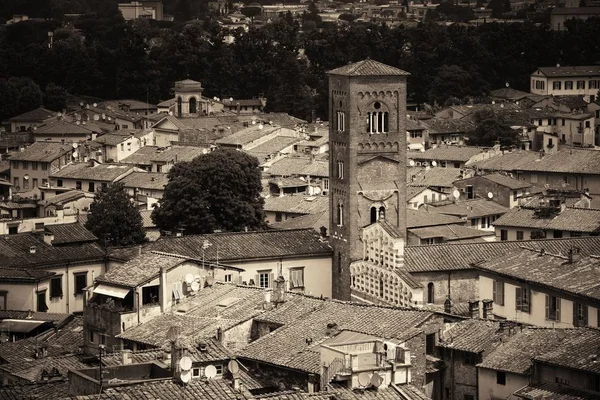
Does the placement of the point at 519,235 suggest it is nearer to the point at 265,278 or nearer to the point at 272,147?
the point at 265,278

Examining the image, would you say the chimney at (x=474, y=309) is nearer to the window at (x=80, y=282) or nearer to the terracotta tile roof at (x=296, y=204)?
the window at (x=80, y=282)

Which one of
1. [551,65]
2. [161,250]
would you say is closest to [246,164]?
[161,250]

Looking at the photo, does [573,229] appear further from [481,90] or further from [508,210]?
[481,90]

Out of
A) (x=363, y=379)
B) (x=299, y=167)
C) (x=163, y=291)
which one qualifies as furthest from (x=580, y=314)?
(x=299, y=167)

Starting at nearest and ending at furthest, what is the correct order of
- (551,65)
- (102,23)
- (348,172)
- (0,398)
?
(0,398) < (348,172) < (551,65) < (102,23)

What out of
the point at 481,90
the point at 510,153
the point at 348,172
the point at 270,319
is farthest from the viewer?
the point at 481,90

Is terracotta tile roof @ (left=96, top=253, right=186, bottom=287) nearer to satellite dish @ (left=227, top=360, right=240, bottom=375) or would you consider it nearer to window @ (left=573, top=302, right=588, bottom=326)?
window @ (left=573, top=302, right=588, bottom=326)

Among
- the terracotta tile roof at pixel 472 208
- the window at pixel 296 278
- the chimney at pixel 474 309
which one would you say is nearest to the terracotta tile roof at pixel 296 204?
the terracotta tile roof at pixel 472 208
